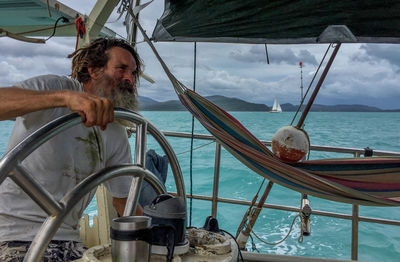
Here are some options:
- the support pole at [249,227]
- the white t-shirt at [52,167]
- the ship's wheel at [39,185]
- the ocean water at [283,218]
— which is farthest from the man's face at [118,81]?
the ocean water at [283,218]

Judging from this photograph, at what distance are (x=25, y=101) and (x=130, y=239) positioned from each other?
400 mm

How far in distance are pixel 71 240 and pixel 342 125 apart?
107 ft

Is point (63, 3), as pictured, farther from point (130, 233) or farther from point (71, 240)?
point (130, 233)

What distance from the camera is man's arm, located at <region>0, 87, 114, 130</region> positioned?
2.14ft

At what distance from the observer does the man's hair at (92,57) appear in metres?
Answer: 1.43

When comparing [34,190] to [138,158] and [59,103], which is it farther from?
[138,158]

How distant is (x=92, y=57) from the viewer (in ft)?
4.72

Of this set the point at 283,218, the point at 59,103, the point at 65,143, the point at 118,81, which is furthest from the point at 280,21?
the point at 283,218

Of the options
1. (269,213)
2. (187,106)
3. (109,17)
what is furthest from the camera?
(269,213)

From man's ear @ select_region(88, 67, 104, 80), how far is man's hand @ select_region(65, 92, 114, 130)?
2.43 feet

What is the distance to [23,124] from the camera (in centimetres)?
105

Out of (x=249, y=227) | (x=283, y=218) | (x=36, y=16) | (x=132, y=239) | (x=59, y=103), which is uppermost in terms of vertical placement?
(x=36, y=16)

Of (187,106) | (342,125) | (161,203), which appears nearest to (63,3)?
(187,106)

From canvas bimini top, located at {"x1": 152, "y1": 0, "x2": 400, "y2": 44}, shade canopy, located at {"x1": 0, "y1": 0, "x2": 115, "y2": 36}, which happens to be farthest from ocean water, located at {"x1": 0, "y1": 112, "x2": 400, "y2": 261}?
canvas bimini top, located at {"x1": 152, "y1": 0, "x2": 400, "y2": 44}
